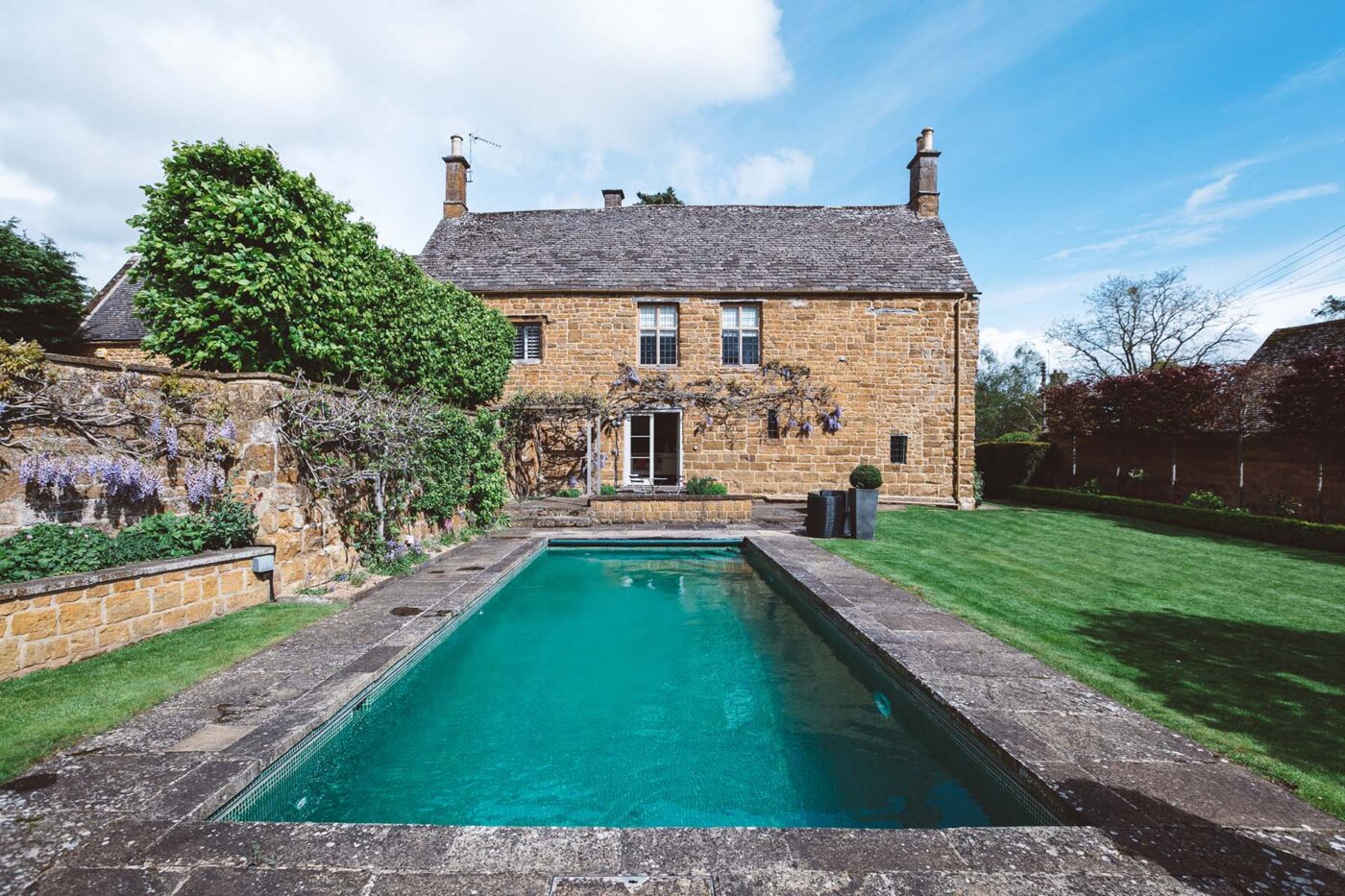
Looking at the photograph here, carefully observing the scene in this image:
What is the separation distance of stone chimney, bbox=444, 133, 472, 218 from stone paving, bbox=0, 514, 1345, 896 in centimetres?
1834

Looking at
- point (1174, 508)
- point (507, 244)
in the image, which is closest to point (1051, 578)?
point (1174, 508)

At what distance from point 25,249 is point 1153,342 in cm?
4537

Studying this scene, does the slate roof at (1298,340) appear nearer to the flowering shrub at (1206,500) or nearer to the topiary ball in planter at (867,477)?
the flowering shrub at (1206,500)

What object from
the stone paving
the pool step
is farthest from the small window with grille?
the stone paving

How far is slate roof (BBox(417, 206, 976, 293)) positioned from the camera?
15.6m

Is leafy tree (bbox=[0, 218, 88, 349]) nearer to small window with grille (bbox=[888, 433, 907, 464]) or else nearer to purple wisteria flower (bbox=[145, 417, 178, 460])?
purple wisteria flower (bbox=[145, 417, 178, 460])

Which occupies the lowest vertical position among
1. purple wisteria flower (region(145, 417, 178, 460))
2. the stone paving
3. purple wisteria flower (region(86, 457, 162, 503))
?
the stone paving

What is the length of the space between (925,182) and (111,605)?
2038 cm

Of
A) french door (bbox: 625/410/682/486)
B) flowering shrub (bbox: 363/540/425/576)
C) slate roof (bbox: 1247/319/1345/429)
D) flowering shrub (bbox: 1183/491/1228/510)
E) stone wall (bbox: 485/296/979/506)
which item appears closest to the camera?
flowering shrub (bbox: 363/540/425/576)

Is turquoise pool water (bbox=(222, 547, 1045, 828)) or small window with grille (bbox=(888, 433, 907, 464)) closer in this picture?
turquoise pool water (bbox=(222, 547, 1045, 828))

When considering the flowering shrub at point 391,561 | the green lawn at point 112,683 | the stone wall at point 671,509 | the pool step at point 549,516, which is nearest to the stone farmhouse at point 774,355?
the pool step at point 549,516

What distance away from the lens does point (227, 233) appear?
579 centimetres

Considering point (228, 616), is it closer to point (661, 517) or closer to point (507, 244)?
point (661, 517)

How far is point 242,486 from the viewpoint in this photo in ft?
19.1
